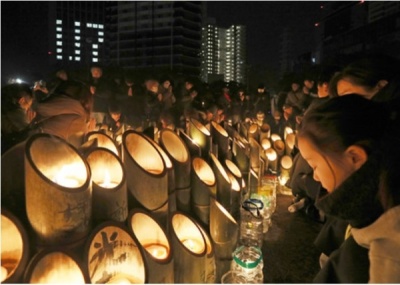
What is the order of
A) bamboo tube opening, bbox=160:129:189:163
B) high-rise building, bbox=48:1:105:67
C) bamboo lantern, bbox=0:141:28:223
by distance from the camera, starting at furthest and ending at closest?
high-rise building, bbox=48:1:105:67 → bamboo tube opening, bbox=160:129:189:163 → bamboo lantern, bbox=0:141:28:223

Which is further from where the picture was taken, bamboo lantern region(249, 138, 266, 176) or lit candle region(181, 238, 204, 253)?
bamboo lantern region(249, 138, 266, 176)

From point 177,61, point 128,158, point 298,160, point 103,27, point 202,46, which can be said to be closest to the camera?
point 128,158

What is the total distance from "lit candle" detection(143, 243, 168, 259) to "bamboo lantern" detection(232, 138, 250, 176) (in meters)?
2.81

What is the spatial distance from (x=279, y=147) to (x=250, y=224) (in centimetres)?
329

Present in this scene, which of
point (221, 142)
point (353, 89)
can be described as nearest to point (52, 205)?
point (353, 89)

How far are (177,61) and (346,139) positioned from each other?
291 ft

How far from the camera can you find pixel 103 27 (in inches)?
4343

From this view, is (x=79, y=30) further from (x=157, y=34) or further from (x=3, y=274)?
(x=3, y=274)

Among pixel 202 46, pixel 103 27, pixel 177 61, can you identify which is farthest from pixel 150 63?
pixel 103 27

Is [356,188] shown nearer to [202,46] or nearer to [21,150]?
→ [21,150]

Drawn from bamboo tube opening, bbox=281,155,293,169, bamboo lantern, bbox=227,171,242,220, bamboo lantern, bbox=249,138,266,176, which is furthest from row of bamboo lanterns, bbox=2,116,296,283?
bamboo tube opening, bbox=281,155,293,169

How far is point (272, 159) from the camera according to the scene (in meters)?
6.45

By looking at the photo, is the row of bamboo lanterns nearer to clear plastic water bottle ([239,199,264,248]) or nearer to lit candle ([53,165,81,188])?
lit candle ([53,165,81,188])

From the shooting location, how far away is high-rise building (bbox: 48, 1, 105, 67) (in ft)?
343
